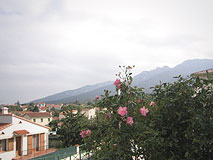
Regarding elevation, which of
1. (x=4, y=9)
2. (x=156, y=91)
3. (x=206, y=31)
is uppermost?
(x=4, y=9)

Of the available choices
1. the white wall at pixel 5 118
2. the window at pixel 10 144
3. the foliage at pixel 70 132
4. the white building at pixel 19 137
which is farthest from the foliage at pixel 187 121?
the foliage at pixel 70 132

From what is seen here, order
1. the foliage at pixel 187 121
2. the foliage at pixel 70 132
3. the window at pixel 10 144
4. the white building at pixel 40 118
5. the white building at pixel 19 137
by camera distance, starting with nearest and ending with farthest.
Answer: the foliage at pixel 187 121
the white building at pixel 19 137
the window at pixel 10 144
the foliage at pixel 70 132
the white building at pixel 40 118

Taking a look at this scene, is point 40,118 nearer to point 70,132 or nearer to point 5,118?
point 70,132

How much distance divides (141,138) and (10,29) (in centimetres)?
1394

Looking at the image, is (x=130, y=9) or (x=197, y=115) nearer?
(x=197, y=115)

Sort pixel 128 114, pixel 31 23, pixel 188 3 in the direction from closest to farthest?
1. pixel 128 114
2. pixel 188 3
3. pixel 31 23

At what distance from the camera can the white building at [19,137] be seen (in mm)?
18734

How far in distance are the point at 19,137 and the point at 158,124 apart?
67.5 feet

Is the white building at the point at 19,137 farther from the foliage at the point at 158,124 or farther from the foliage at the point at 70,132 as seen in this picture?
the foliage at the point at 158,124

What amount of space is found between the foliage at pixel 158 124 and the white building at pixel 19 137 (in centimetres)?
1740

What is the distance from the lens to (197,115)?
2.53 m

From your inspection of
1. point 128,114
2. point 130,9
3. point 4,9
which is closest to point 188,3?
point 130,9

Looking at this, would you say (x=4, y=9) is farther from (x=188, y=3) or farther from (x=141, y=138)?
(x=141, y=138)

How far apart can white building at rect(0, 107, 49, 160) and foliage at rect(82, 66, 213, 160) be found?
→ 685 inches
